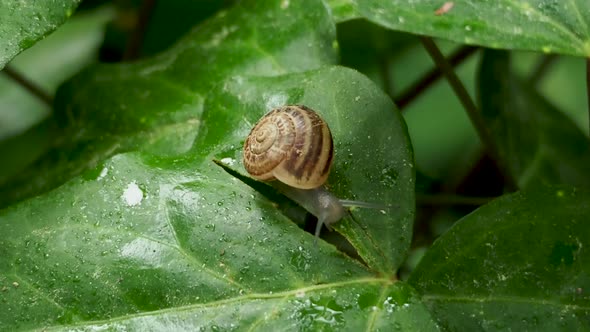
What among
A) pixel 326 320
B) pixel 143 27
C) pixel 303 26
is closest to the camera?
pixel 326 320

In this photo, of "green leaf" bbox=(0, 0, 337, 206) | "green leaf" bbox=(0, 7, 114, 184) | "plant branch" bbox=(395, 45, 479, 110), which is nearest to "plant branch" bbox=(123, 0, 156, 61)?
"green leaf" bbox=(0, 7, 114, 184)

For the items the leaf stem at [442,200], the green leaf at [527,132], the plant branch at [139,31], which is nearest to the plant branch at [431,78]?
the green leaf at [527,132]

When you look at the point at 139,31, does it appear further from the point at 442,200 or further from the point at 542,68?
the point at 542,68

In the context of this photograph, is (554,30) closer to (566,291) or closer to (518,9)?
(518,9)

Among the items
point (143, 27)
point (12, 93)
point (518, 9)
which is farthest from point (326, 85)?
point (12, 93)

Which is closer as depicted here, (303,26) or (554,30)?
(554,30)

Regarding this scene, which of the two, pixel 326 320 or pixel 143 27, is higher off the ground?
pixel 143 27
